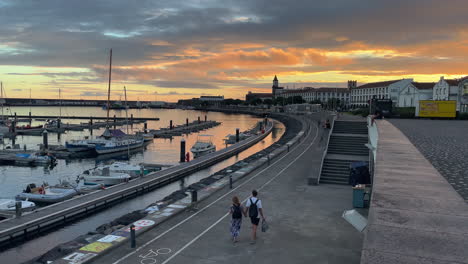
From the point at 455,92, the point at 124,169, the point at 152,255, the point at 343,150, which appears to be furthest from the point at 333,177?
the point at 455,92

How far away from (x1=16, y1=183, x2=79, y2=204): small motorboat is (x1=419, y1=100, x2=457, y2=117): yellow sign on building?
41391 millimetres

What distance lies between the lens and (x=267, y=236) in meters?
13.5

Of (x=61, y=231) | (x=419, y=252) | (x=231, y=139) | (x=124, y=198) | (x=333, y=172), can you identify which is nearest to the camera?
(x=419, y=252)

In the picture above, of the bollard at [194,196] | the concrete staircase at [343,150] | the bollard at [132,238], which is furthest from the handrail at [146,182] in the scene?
the concrete staircase at [343,150]

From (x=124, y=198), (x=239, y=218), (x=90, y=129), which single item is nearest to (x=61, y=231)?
(x=124, y=198)

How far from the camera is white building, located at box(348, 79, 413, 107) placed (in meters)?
120

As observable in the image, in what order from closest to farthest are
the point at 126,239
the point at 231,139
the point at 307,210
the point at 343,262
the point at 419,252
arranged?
the point at 419,252 < the point at 343,262 < the point at 126,239 < the point at 307,210 < the point at 231,139

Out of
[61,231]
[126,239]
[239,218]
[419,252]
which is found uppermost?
[419,252]

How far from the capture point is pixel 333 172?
24.7m

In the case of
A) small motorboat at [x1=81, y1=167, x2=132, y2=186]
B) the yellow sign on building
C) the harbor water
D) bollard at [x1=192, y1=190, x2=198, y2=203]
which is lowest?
the harbor water

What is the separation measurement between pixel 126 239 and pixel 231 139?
65702 millimetres

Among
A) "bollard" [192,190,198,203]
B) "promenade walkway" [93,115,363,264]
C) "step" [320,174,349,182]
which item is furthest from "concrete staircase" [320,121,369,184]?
"bollard" [192,190,198,203]

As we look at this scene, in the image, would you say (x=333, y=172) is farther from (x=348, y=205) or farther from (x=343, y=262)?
(x=343, y=262)

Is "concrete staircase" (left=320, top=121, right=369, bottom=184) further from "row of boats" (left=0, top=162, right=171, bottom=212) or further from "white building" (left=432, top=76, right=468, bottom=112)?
"white building" (left=432, top=76, right=468, bottom=112)
